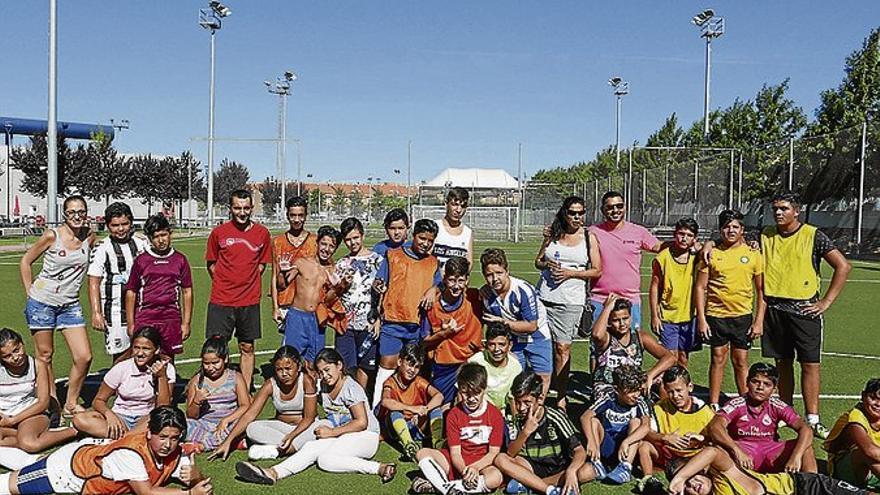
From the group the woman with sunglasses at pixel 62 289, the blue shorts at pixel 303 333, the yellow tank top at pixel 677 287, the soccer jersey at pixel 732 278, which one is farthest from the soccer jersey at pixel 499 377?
the woman with sunglasses at pixel 62 289

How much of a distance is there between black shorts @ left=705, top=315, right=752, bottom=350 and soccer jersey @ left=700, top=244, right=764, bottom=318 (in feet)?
0.14

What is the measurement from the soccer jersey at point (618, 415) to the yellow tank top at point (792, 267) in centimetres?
180

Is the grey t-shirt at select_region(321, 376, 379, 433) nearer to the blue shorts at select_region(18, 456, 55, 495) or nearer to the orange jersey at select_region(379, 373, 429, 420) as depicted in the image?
the orange jersey at select_region(379, 373, 429, 420)

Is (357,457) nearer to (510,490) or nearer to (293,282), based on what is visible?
(510,490)

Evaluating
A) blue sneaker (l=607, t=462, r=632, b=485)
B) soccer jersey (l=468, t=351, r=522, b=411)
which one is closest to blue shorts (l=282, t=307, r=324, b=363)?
soccer jersey (l=468, t=351, r=522, b=411)

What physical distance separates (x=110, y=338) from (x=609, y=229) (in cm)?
436

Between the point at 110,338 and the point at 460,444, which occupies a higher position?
the point at 110,338

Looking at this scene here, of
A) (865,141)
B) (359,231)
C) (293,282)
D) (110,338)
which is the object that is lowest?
(110,338)

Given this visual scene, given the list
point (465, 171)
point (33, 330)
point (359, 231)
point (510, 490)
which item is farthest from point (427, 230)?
point (465, 171)

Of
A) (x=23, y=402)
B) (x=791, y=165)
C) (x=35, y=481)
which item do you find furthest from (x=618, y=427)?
(x=791, y=165)

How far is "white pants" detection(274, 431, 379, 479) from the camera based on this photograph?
5371 mm

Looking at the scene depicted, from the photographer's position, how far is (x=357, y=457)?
219 inches

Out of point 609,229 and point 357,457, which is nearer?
point 357,457

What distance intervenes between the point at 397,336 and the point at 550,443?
5.46 ft
